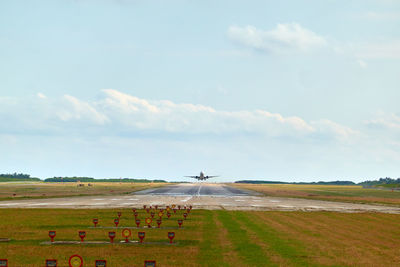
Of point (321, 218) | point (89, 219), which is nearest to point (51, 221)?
point (89, 219)

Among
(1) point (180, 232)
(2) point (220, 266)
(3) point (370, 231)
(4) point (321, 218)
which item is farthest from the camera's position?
(4) point (321, 218)

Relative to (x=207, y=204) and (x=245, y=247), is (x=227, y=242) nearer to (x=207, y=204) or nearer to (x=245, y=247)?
(x=245, y=247)

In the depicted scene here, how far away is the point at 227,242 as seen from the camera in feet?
115

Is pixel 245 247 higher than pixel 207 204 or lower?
Answer: lower

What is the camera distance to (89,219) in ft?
165

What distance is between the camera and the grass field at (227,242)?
27.9 metres

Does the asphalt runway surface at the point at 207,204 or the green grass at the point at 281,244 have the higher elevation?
the asphalt runway surface at the point at 207,204

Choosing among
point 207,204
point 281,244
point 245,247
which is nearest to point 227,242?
point 245,247

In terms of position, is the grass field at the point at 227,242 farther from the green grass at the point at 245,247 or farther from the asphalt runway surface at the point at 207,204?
the asphalt runway surface at the point at 207,204

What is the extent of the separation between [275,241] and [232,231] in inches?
251

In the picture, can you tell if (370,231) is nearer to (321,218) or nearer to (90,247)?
(321,218)

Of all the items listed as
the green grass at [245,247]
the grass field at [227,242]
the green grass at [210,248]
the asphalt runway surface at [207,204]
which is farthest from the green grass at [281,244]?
the asphalt runway surface at [207,204]

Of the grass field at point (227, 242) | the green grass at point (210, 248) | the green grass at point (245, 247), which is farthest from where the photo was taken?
the grass field at point (227, 242)

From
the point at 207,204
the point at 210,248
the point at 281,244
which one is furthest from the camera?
the point at 207,204
